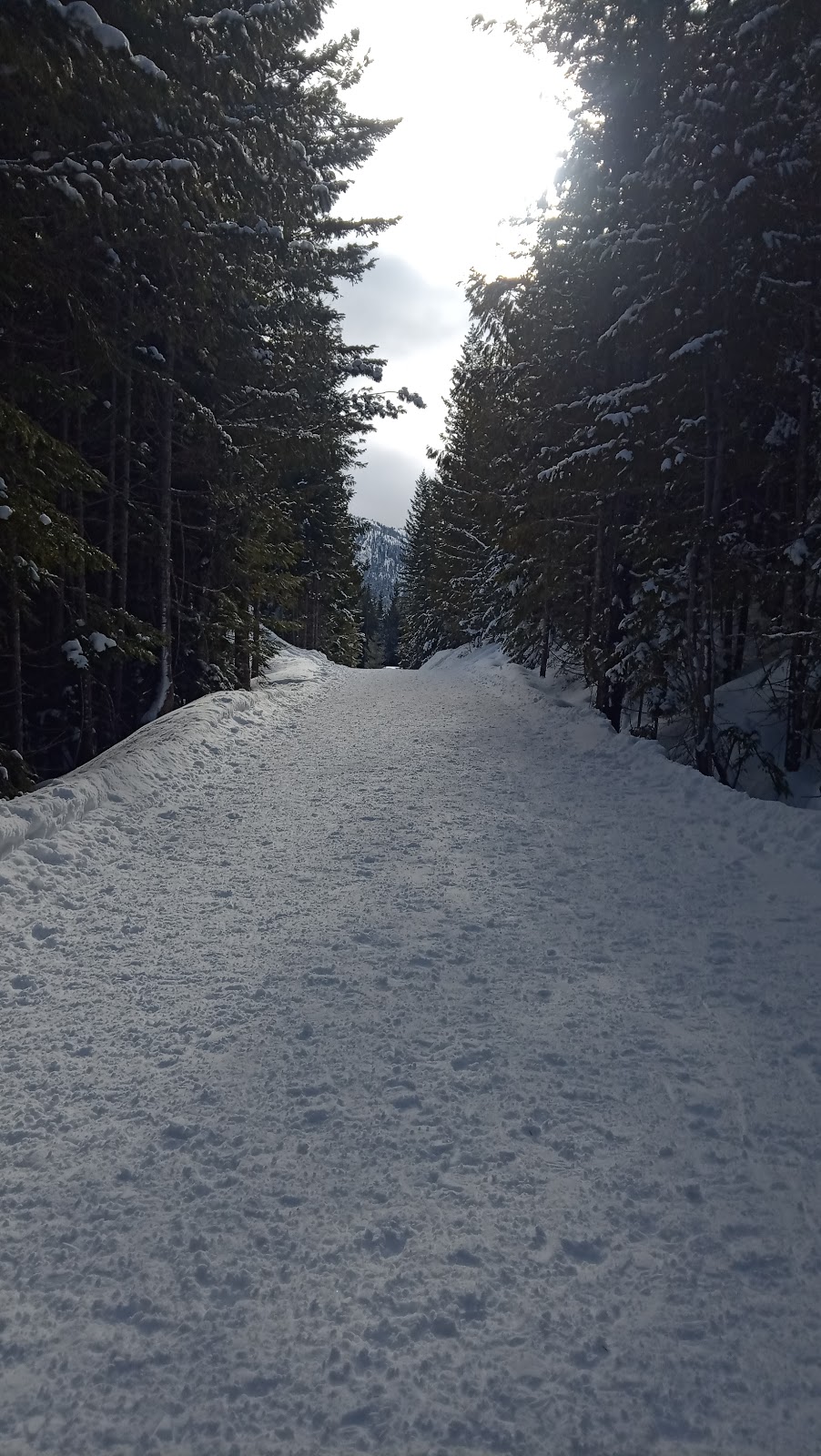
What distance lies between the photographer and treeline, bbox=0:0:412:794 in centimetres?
612

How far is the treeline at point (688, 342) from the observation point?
26.6ft

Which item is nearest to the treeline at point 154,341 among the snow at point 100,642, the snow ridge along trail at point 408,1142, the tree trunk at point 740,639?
the snow at point 100,642

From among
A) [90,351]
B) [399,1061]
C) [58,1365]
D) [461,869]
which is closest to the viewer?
[58,1365]

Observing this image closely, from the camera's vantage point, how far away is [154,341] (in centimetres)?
1203

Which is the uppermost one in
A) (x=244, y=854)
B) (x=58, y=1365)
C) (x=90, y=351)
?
(x=90, y=351)

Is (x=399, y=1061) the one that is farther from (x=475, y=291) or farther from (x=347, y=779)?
(x=475, y=291)

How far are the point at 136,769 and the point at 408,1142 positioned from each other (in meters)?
5.51

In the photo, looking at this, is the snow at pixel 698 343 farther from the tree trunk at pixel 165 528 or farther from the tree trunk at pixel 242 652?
the tree trunk at pixel 242 652

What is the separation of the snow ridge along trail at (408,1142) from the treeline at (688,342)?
4016 millimetres

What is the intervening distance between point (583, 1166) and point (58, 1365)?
195 centimetres

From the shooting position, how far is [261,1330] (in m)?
2.39

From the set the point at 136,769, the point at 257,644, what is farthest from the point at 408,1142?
the point at 257,644

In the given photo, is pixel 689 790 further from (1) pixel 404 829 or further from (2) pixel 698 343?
(2) pixel 698 343

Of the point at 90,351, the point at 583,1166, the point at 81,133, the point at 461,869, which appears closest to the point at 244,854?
the point at 461,869
